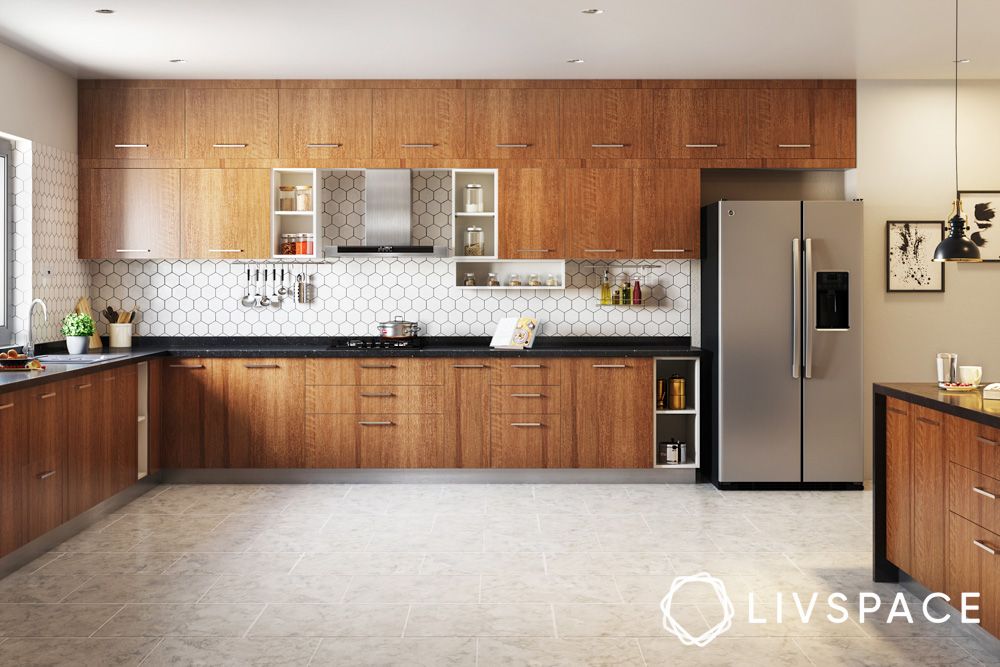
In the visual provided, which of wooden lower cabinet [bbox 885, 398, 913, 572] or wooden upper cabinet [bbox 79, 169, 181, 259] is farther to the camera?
wooden upper cabinet [bbox 79, 169, 181, 259]

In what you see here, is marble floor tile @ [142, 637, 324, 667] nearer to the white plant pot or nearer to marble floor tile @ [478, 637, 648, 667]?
marble floor tile @ [478, 637, 648, 667]

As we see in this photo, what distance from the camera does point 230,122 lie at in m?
5.90

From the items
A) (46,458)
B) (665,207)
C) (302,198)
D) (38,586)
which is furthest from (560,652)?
(302,198)

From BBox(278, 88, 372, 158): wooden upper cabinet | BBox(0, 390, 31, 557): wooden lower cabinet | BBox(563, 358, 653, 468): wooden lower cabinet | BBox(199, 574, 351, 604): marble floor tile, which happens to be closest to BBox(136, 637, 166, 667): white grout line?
BBox(199, 574, 351, 604): marble floor tile

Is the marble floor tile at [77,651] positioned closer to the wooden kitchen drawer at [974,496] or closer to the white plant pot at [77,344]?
the white plant pot at [77,344]

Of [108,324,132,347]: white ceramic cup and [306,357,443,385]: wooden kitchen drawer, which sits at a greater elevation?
[108,324,132,347]: white ceramic cup

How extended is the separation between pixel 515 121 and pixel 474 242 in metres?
0.87

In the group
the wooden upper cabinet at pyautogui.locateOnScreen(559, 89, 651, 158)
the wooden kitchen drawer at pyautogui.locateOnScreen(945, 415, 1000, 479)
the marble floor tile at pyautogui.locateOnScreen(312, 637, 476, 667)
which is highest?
the wooden upper cabinet at pyautogui.locateOnScreen(559, 89, 651, 158)

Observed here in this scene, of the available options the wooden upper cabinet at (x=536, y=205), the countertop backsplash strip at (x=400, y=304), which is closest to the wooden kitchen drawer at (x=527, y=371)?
the countertop backsplash strip at (x=400, y=304)

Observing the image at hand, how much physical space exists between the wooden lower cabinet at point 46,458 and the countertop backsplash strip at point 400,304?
196 cm

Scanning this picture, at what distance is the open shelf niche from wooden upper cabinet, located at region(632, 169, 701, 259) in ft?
2.62

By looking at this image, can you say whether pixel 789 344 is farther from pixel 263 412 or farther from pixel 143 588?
pixel 143 588

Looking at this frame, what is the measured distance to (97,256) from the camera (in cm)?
593

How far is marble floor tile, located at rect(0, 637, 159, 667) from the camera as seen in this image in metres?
2.95
